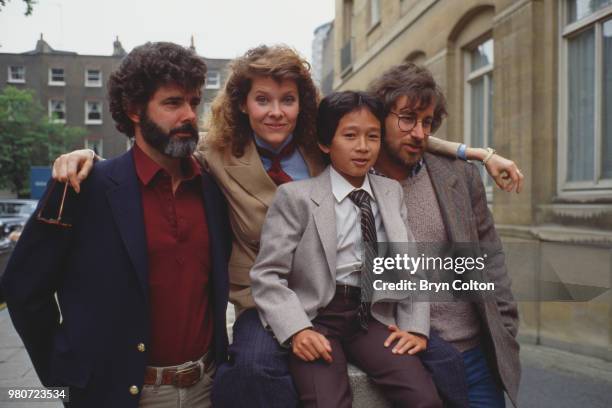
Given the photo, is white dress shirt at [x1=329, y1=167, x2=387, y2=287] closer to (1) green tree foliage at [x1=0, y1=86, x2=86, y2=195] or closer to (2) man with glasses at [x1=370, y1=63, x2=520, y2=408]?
(2) man with glasses at [x1=370, y1=63, x2=520, y2=408]

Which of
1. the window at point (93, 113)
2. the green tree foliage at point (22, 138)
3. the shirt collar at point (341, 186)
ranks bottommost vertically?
the shirt collar at point (341, 186)

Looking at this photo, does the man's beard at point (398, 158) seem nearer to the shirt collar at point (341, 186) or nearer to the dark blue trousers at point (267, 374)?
the shirt collar at point (341, 186)

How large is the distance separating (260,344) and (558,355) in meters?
5.12

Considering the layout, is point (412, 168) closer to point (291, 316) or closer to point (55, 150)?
point (291, 316)

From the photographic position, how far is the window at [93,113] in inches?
1687

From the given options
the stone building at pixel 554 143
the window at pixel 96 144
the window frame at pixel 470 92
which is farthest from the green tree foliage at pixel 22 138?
the stone building at pixel 554 143

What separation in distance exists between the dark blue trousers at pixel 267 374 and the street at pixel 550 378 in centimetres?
276

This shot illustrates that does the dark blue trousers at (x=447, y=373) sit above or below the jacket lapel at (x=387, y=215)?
below

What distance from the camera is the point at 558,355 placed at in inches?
234

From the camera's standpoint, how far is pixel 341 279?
2156 mm

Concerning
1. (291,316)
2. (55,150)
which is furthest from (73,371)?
(55,150)

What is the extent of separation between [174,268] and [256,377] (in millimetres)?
630

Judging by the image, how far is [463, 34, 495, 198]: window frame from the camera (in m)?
8.00

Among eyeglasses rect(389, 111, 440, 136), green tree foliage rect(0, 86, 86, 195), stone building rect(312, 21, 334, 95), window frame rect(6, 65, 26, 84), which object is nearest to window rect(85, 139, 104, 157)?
→ green tree foliage rect(0, 86, 86, 195)
